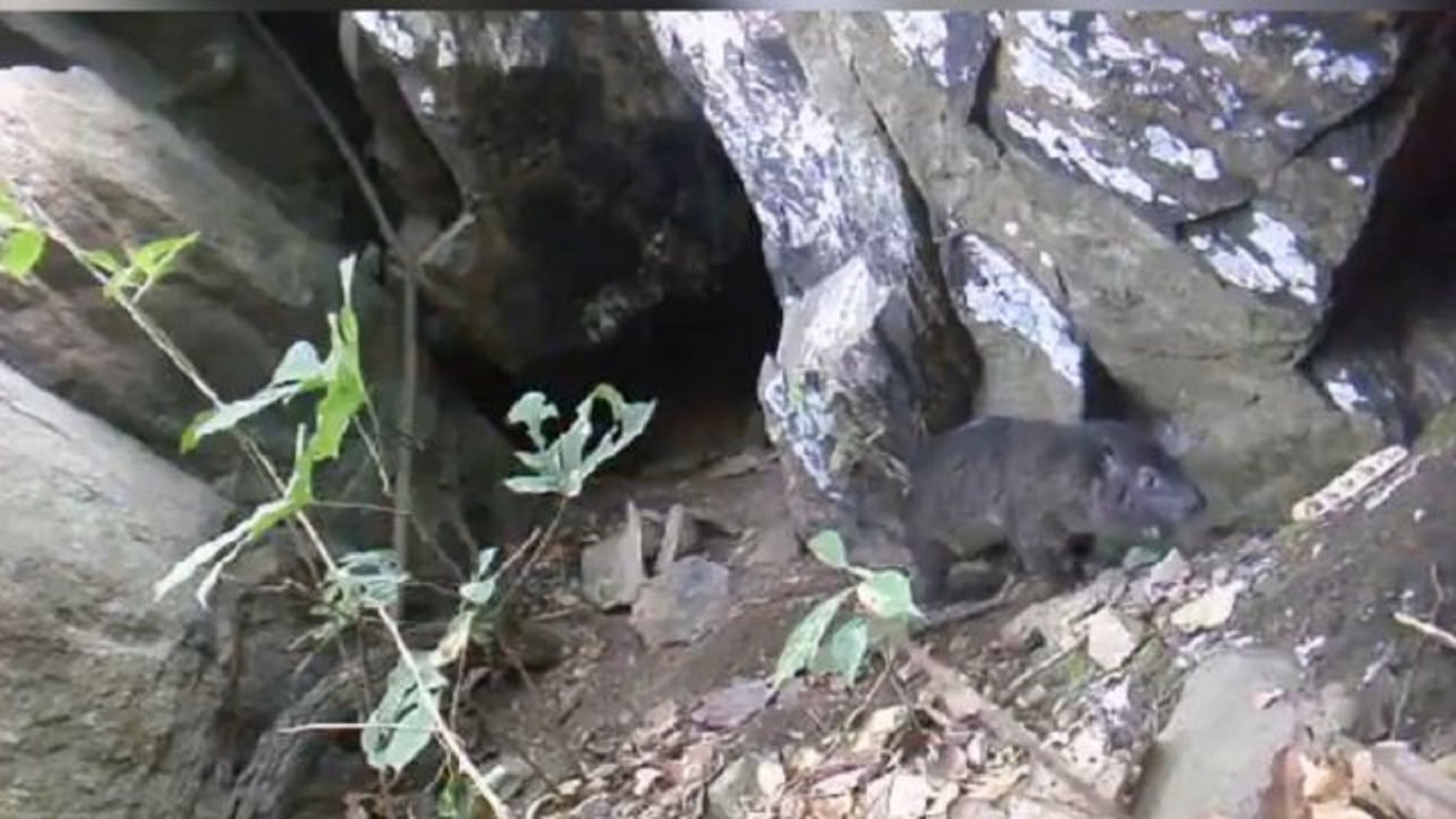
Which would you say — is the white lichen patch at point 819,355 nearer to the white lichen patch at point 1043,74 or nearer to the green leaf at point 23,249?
the white lichen patch at point 1043,74

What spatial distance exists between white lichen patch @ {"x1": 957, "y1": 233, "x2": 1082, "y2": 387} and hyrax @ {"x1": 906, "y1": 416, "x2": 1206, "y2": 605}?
0.40 ft

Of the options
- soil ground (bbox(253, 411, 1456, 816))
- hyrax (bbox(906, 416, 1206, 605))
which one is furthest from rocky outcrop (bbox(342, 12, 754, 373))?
hyrax (bbox(906, 416, 1206, 605))

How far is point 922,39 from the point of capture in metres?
3.13

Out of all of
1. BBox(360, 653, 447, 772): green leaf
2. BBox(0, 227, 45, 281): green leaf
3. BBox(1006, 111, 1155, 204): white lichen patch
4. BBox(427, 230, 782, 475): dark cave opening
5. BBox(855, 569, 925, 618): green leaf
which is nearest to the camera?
BBox(855, 569, 925, 618): green leaf

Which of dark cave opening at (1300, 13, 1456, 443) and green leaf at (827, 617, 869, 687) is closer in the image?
green leaf at (827, 617, 869, 687)

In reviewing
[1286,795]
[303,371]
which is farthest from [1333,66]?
[303,371]

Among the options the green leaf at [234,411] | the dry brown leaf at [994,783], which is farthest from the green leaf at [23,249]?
the dry brown leaf at [994,783]

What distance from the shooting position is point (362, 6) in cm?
140

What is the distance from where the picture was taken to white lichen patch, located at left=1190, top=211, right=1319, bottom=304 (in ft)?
9.27

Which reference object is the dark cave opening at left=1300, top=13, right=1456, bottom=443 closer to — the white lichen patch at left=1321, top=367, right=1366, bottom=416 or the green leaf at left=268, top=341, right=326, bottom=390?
the white lichen patch at left=1321, top=367, right=1366, bottom=416

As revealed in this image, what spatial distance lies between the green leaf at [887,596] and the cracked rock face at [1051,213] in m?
0.90

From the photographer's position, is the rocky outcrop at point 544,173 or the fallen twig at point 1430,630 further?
the rocky outcrop at point 544,173

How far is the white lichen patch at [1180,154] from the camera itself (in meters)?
2.81

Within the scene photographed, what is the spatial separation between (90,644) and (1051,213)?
1.63 meters
